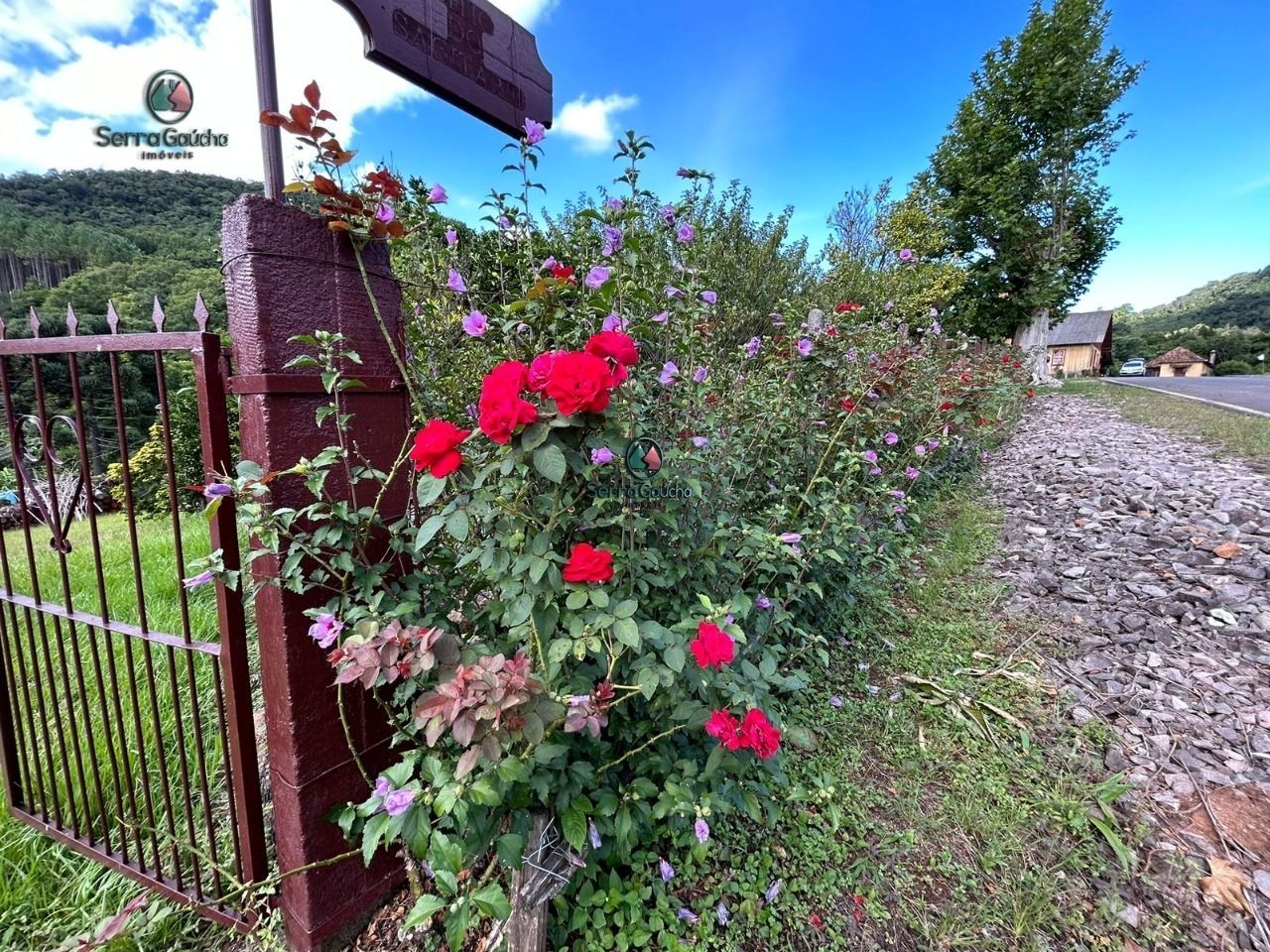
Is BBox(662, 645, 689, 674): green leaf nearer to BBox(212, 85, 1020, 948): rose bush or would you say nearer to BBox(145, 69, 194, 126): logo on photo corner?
BBox(212, 85, 1020, 948): rose bush

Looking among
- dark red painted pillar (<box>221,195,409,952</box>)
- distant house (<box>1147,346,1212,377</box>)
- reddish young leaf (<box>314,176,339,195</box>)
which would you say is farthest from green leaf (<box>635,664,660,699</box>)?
distant house (<box>1147,346,1212,377</box>)

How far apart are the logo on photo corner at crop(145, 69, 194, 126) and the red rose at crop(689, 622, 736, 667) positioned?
305cm

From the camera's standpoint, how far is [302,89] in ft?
3.35

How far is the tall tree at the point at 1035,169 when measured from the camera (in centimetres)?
991

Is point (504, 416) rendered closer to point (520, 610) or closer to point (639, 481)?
point (520, 610)

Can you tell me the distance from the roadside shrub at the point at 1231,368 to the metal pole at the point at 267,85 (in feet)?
177

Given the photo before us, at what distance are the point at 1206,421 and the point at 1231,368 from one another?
152 ft

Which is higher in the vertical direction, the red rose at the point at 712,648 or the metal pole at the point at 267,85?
the metal pole at the point at 267,85

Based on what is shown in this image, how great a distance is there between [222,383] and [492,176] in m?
0.94

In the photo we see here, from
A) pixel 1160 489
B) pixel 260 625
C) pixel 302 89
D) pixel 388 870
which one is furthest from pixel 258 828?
pixel 1160 489

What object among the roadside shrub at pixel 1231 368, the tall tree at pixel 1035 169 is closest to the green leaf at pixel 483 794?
the tall tree at pixel 1035 169

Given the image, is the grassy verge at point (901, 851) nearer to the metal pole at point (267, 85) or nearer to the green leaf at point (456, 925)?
the green leaf at point (456, 925)

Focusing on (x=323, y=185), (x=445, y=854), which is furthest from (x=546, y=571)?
(x=323, y=185)

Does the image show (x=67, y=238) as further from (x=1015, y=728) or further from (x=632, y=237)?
(x=1015, y=728)
